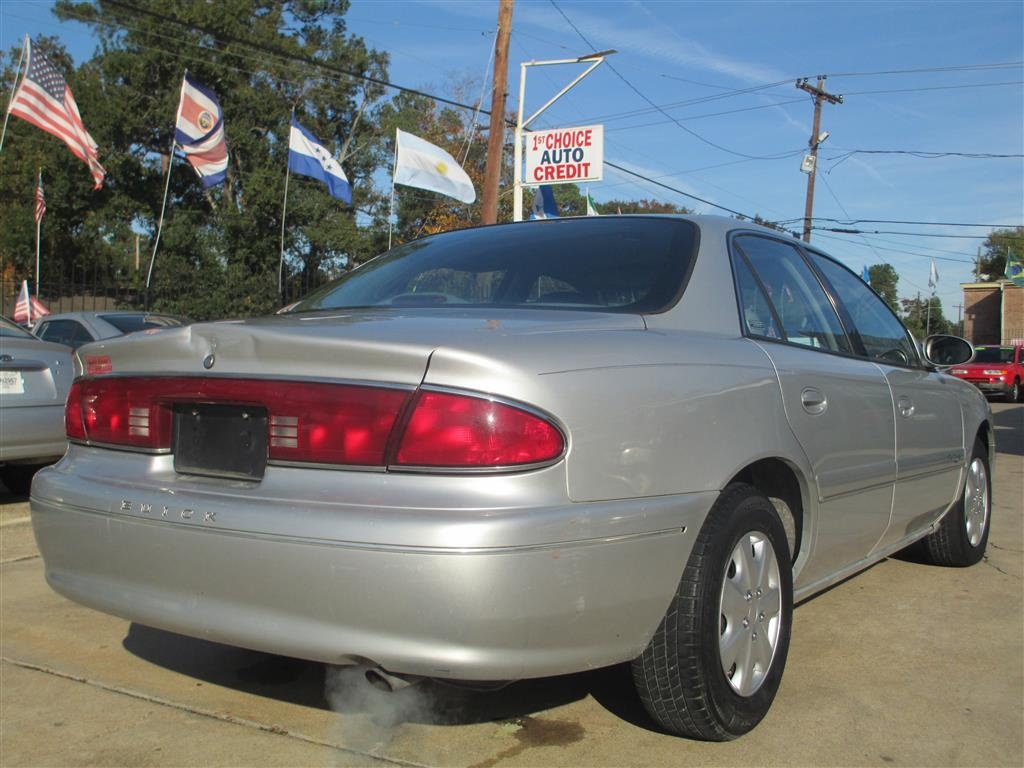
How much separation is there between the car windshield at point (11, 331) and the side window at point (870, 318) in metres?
4.94

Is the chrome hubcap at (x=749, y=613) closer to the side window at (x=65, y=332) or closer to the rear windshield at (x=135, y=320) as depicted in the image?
the rear windshield at (x=135, y=320)

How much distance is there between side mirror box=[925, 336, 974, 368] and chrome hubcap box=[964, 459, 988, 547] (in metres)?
0.60

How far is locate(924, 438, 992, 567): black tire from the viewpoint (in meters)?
4.66

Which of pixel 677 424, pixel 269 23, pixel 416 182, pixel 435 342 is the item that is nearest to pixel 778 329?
pixel 677 424

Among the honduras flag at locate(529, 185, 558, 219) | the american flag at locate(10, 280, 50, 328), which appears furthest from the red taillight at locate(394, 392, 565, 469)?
the honduras flag at locate(529, 185, 558, 219)

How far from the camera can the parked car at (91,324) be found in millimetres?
9750

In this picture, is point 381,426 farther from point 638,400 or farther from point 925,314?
point 925,314

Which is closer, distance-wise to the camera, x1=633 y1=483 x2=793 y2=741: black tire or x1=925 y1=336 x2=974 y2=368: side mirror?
x1=633 y1=483 x2=793 y2=741: black tire

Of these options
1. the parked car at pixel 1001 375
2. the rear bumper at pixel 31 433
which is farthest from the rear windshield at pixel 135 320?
the parked car at pixel 1001 375

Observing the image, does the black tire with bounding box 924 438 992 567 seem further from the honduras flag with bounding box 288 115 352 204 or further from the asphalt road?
the honduras flag with bounding box 288 115 352 204

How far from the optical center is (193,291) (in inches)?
1310

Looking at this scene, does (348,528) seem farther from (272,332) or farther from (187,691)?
(187,691)

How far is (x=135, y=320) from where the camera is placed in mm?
10133

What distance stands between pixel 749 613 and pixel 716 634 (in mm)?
257
